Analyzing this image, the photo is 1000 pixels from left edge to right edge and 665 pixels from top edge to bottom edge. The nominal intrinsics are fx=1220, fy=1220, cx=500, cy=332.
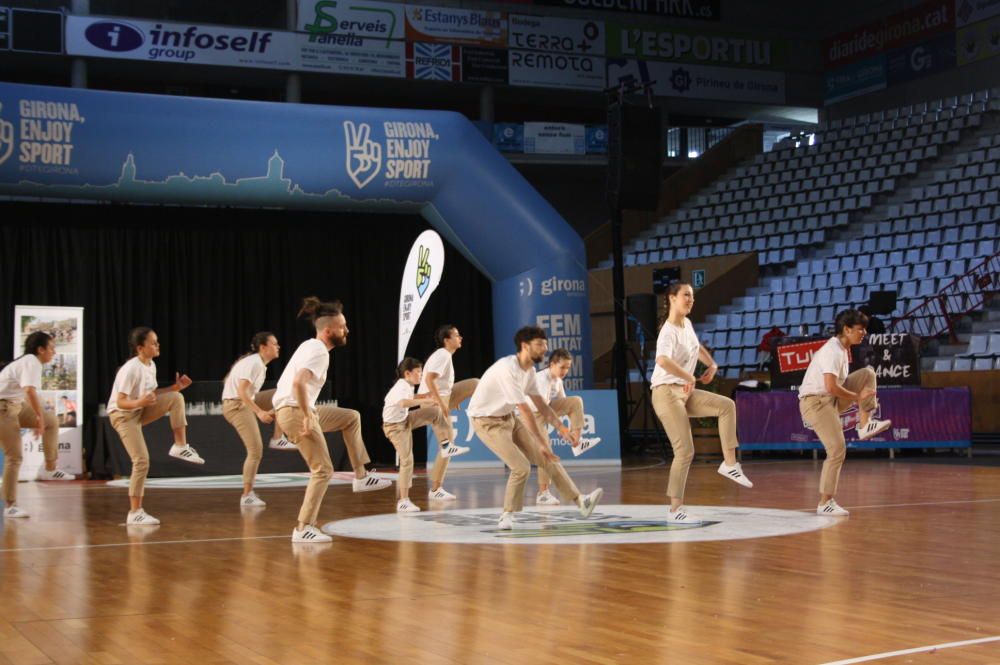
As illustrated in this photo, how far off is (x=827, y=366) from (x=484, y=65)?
60.8 ft

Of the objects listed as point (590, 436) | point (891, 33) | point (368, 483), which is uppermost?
point (891, 33)

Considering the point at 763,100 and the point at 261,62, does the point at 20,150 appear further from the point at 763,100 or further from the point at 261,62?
the point at 763,100

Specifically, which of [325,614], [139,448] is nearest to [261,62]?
[139,448]

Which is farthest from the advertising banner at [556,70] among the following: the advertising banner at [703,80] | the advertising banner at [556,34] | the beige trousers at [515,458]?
the beige trousers at [515,458]

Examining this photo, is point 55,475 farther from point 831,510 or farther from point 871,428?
point 871,428

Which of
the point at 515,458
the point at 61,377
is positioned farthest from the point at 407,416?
the point at 61,377

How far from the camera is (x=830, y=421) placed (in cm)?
941

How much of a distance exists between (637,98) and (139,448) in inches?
834

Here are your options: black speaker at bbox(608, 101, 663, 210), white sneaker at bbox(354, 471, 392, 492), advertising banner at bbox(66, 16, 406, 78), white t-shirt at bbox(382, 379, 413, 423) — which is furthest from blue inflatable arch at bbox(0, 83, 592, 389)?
advertising banner at bbox(66, 16, 406, 78)

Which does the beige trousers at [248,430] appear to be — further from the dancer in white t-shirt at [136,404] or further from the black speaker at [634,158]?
the black speaker at [634,158]

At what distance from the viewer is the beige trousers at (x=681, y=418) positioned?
8961 mm

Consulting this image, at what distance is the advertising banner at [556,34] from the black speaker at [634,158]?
1022 centimetres

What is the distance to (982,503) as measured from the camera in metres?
10.2

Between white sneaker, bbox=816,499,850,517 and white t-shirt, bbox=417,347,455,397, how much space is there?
364 cm
